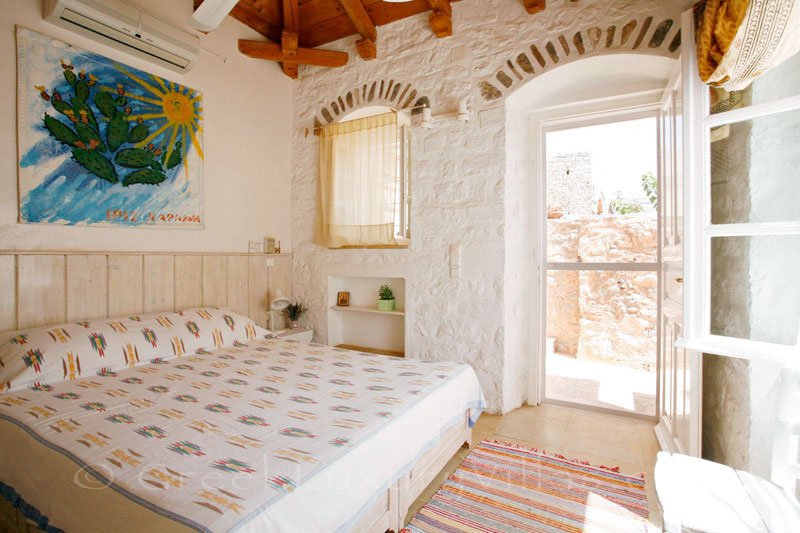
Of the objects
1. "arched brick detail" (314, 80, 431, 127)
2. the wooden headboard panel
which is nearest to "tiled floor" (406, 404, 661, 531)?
the wooden headboard panel

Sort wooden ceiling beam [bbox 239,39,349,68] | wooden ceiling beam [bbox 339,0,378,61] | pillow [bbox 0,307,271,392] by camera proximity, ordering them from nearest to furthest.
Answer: pillow [bbox 0,307,271,392], wooden ceiling beam [bbox 339,0,378,61], wooden ceiling beam [bbox 239,39,349,68]

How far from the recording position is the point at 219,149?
327 centimetres

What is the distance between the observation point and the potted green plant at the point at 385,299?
3561mm

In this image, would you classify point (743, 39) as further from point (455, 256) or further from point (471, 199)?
point (455, 256)

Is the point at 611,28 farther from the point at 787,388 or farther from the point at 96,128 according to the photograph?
the point at 96,128

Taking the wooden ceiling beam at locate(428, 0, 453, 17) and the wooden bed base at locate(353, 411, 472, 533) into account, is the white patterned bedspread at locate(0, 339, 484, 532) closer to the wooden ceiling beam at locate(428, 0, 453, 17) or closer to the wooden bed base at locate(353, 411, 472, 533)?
the wooden bed base at locate(353, 411, 472, 533)

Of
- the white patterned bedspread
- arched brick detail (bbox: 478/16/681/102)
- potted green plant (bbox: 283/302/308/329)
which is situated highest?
arched brick detail (bbox: 478/16/681/102)

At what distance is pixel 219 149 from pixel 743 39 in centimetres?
323

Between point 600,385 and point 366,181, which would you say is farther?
point 366,181

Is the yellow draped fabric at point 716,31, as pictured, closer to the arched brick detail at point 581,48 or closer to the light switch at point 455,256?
the arched brick detail at point 581,48

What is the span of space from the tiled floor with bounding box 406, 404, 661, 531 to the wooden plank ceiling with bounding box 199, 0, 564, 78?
293cm

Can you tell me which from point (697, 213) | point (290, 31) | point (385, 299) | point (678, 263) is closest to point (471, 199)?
point (385, 299)

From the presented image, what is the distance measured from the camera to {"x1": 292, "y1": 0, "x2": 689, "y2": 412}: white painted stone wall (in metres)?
2.93

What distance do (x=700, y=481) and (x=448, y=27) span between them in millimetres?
3121
